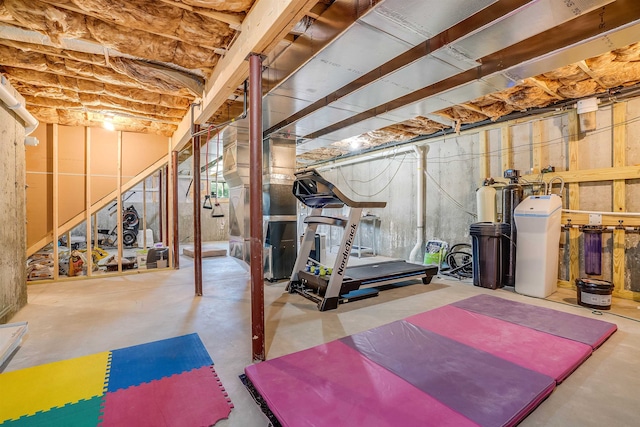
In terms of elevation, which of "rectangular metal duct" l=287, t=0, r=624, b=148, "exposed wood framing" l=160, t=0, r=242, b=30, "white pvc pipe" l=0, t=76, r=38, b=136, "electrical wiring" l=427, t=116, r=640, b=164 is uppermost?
"exposed wood framing" l=160, t=0, r=242, b=30

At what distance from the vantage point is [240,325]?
10.1ft

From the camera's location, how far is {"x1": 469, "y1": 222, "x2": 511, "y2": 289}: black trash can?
442 centimetres

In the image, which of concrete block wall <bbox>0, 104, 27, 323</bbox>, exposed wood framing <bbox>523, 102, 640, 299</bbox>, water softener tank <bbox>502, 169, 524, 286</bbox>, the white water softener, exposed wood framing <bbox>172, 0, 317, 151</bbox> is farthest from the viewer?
water softener tank <bbox>502, 169, 524, 286</bbox>

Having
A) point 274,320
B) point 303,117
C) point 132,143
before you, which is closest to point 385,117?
point 303,117

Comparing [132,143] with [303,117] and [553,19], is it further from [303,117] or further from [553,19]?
[553,19]

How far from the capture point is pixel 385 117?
4398 millimetres

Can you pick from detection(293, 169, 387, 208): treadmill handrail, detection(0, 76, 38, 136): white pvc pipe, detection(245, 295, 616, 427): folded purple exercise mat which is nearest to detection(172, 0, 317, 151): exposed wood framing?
detection(293, 169, 387, 208): treadmill handrail

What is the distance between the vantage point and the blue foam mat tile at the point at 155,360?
2.07m

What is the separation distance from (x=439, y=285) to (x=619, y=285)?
221 cm

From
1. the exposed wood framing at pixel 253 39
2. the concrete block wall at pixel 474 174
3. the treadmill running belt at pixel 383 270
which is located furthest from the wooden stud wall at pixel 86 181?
the concrete block wall at pixel 474 174

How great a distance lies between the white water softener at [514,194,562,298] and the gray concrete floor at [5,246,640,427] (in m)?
0.31

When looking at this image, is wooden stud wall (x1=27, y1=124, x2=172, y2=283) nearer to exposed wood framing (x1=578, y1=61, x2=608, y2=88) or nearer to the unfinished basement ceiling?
the unfinished basement ceiling

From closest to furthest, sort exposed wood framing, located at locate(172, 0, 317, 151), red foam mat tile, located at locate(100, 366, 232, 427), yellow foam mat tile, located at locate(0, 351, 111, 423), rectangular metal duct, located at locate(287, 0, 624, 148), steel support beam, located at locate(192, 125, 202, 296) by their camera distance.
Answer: red foam mat tile, located at locate(100, 366, 232, 427) < yellow foam mat tile, located at locate(0, 351, 111, 423) < exposed wood framing, located at locate(172, 0, 317, 151) < rectangular metal duct, located at locate(287, 0, 624, 148) < steel support beam, located at locate(192, 125, 202, 296)

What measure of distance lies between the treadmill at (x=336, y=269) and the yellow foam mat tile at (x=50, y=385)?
84.5 inches
